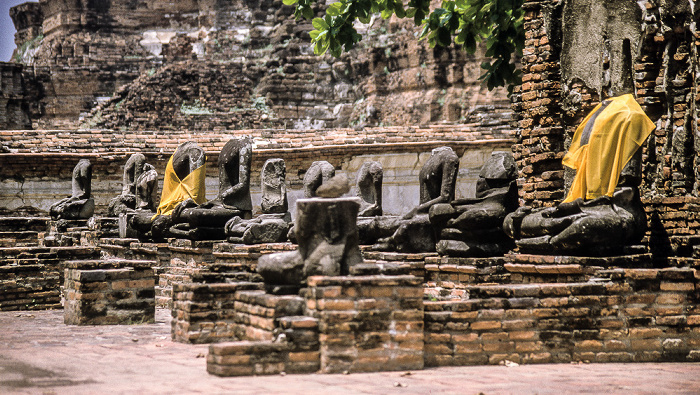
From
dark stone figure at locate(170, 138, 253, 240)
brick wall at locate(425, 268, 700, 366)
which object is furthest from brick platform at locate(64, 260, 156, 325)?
brick wall at locate(425, 268, 700, 366)

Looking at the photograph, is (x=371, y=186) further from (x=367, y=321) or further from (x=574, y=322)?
(x=367, y=321)

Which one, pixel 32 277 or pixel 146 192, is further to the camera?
pixel 146 192

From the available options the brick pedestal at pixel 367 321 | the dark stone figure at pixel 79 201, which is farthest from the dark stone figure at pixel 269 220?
the dark stone figure at pixel 79 201

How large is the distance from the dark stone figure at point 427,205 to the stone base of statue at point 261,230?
4.95 ft

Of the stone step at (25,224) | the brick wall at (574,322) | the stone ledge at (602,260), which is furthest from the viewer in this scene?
the stone step at (25,224)

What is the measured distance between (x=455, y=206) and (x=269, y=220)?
2.63 meters

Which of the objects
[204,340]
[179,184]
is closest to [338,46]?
[179,184]

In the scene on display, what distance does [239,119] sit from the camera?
2816cm

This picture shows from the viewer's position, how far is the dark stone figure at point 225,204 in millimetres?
10312

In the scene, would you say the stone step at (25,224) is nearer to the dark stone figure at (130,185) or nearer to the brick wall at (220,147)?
the brick wall at (220,147)

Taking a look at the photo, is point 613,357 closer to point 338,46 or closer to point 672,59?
point 672,59

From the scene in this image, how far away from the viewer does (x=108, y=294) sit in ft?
24.4

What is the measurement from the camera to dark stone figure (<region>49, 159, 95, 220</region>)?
14953 millimetres

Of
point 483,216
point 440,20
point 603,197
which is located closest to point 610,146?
point 603,197
